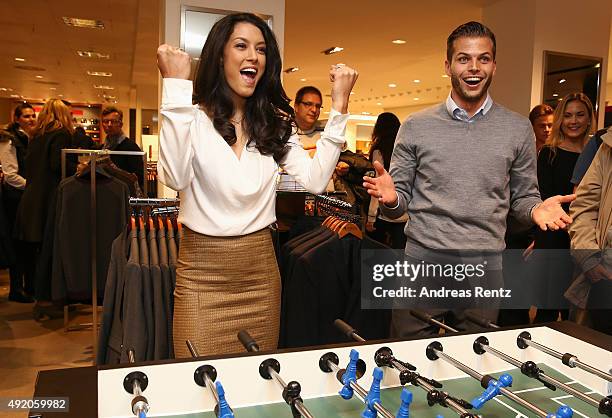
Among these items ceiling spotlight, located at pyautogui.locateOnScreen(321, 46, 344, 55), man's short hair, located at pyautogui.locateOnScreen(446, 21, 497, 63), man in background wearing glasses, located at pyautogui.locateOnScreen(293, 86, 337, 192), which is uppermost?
ceiling spotlight, located at pyautogui.locateOnScreen(321, 46, 344, 55)

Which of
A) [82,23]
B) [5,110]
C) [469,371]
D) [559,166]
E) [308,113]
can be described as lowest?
[469,371]

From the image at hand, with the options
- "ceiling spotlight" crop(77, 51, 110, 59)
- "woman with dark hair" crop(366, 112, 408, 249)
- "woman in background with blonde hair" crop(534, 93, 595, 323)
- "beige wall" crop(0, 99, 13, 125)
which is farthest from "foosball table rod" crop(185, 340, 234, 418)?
"beige wall" crop(0, 99, 13, 125)

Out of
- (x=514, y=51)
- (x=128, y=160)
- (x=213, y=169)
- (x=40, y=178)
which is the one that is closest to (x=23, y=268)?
(x=40, y=178)

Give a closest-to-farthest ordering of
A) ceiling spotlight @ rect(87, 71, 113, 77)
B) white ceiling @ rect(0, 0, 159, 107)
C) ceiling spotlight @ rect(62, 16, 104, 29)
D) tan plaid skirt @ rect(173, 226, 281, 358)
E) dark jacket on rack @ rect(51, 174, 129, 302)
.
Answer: tan plaid skirt @ rect(173, 226, 281, 358) → dark jacket on rack @ rect(51, 174, 129, 302) → white ceiling @ rect(0, 0, 159, 107) → ceiling spotlight @ rect(62, 16, 104, 29) → ceiling spotlight @ rect(87, 71, 113, 77)

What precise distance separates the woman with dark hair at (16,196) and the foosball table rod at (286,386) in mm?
4207

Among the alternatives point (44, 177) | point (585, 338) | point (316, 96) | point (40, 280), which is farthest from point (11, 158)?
point (585, 338)

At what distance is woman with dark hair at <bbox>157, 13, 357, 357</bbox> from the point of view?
5.38 feet

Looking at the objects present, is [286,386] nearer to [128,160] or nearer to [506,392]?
[506,392]

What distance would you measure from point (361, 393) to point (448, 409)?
0.20 m

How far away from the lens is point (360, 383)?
1284mm

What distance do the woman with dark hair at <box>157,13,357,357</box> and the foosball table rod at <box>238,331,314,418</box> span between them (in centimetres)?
39

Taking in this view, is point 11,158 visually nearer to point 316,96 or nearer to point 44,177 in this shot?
point 44,177

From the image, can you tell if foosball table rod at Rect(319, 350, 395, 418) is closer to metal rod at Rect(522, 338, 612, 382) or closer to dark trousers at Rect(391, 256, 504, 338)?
metal rod at Rect(522, 338, 612, 382)

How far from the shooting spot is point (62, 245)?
3.62m
